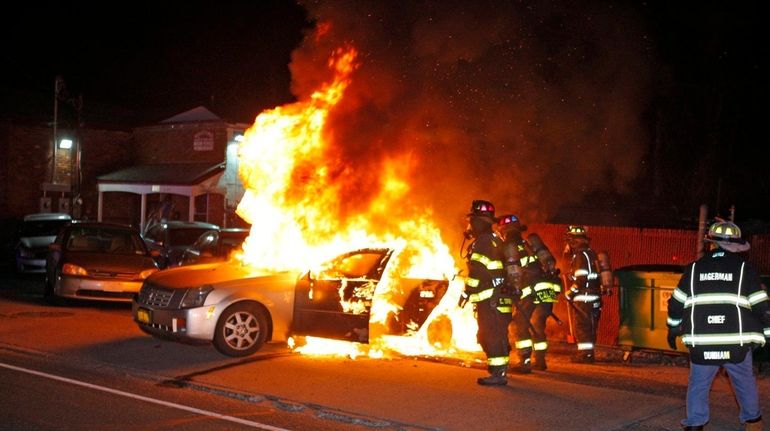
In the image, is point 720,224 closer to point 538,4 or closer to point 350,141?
point 350,141

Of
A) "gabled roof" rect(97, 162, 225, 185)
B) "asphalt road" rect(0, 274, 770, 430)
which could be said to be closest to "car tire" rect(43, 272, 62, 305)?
"asphalt road" rect(0, 274, 770, 430)

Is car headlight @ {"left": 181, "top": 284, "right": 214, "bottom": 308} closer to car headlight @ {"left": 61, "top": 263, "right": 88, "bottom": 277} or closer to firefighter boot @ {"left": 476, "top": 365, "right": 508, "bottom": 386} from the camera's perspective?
firefighter boot @ {"left": 476, "top": 365, "right": 508, "bottom": 386}

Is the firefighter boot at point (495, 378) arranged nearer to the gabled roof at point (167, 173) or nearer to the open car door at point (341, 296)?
the open car door at point (341, 296)

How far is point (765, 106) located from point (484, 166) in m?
12.7

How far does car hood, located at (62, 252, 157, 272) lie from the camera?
571 inches

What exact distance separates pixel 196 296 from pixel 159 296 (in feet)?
1.98

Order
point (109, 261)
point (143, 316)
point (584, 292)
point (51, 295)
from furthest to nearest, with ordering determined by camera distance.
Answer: point (51, 295) < point (109, 261) < point (584, 292) < point (143, 316)

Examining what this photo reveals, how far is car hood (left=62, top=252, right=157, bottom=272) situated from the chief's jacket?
10652 millimetres

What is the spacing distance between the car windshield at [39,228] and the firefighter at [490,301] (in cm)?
1666

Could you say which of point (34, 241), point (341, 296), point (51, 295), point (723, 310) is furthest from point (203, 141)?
point (723, 310)

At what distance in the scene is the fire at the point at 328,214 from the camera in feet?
35.1

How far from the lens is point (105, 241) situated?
15.8m

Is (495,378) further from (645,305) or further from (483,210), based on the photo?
(645,305)

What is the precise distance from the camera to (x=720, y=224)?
649cm
